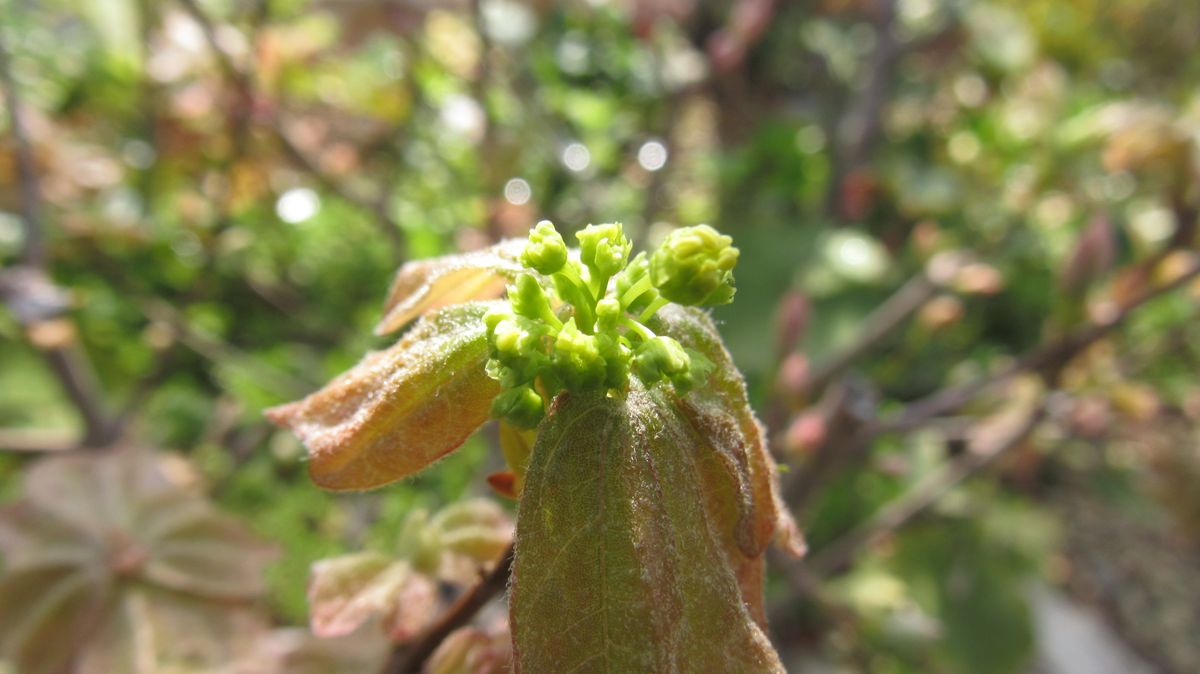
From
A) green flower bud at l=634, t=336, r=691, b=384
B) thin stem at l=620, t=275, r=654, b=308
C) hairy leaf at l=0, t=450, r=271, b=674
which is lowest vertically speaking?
green flower bud at l=634, t=336, r=691, b=384

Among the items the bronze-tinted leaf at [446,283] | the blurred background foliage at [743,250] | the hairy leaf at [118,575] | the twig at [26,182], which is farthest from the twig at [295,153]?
the bronze-tinted leaf at [446,283]

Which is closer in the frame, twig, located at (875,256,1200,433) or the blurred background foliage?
twig, located at (875,256,1200,433)

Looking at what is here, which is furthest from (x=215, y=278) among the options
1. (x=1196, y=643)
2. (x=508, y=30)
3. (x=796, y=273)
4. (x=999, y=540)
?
(x=1196, y=643)

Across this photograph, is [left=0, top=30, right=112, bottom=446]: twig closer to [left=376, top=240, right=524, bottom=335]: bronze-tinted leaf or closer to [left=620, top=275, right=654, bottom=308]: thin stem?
[left=376, top=240, right=524, bottom=335]: bronze-tinted leaf

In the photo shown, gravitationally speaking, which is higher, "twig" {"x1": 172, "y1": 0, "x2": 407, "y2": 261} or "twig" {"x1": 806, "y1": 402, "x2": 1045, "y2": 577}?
"twig" {"x1": 172, "y1": 0, "x2": 407, "y2": 261}

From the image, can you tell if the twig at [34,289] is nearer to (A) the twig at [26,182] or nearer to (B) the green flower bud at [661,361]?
(A) the twig at [26,182]

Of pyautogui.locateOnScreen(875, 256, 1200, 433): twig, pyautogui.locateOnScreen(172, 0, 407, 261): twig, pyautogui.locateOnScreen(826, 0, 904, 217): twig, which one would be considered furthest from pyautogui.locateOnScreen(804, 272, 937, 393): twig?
pyautogui.locateOnScreen(172, 0, 407, 261): twig

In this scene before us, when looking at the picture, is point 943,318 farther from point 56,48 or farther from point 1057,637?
point 56,48
